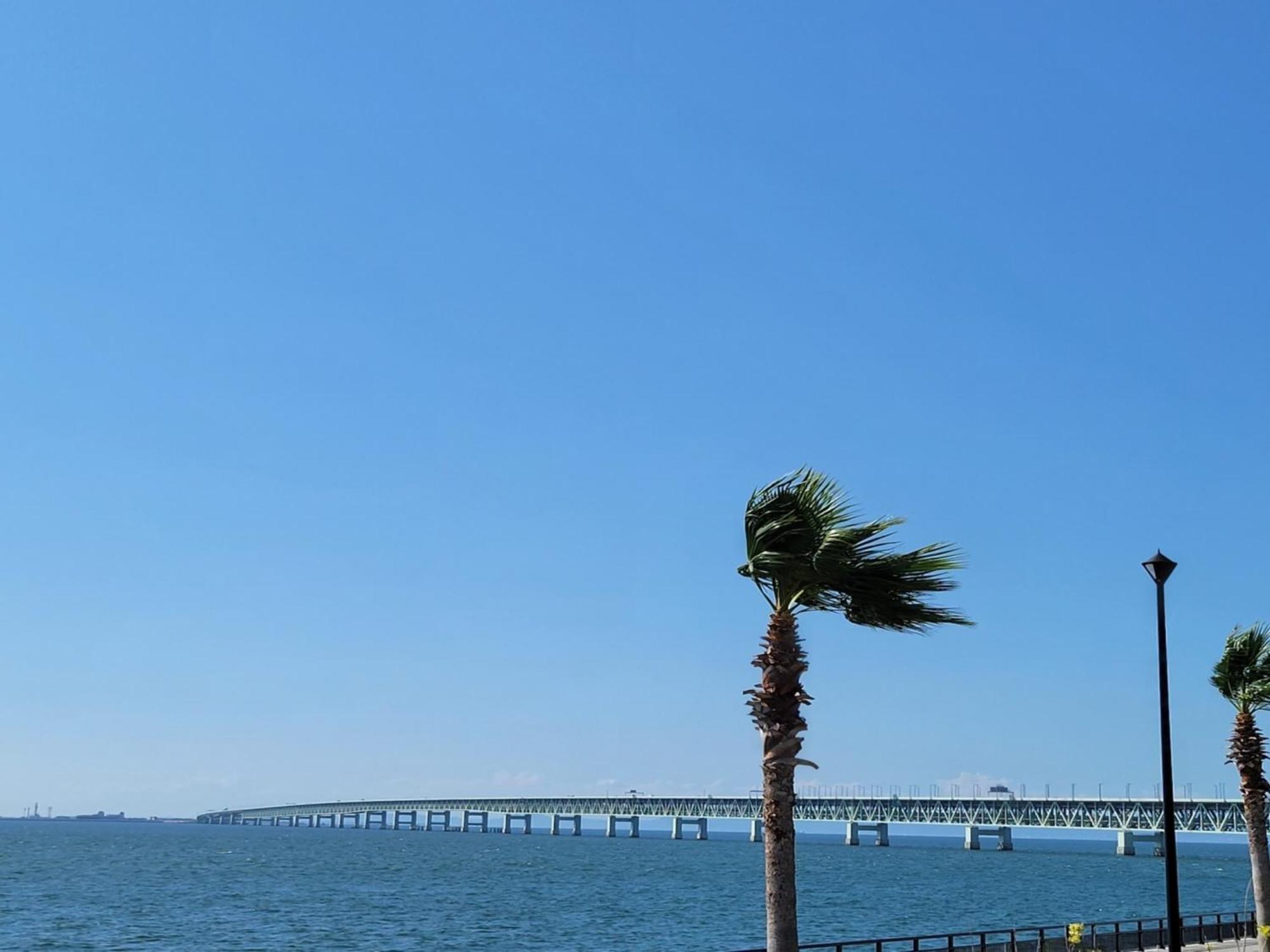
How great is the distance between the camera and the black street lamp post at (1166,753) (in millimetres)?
20109

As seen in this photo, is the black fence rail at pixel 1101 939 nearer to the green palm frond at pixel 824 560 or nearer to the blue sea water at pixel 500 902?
the green palm frond at pixel 824 560

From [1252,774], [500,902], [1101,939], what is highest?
[1252,774]

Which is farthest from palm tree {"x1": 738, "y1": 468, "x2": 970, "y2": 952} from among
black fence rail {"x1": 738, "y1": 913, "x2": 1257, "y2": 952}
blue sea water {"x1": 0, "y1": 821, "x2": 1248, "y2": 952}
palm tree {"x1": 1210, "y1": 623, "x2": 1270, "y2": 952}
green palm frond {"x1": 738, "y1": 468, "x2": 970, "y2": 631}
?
blue sea water {"x1": 0, "y1": 821, "x2": 1248, "y2": 952}

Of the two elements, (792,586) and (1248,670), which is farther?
(1248,670)

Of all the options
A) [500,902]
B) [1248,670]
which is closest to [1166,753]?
[1248,670]

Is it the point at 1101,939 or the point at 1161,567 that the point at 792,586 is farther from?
the point at 1101,939

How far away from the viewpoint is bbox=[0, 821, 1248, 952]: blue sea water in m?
60.7

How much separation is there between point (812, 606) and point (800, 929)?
50.5m

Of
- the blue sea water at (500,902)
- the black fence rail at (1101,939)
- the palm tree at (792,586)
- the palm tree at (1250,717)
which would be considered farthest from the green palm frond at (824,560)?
the blue sea water at (500,902)

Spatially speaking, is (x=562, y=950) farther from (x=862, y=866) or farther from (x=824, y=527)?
(x=862, y=866)

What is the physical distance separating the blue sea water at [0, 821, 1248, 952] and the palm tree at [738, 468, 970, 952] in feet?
131

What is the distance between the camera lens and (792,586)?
1881cm

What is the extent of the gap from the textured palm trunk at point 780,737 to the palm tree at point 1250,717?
20.0m

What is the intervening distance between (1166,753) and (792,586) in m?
7.05
